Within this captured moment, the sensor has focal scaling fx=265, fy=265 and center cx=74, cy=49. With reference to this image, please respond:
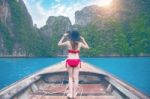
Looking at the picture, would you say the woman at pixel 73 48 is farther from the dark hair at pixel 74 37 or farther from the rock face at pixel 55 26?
the rock face at pixel 55 26

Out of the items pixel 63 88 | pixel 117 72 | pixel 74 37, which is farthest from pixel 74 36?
pixel 117 72

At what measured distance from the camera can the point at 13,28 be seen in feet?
346

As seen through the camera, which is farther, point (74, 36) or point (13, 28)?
point (13, 28)

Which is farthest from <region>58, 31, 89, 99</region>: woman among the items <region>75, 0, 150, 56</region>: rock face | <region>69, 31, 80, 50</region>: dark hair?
<region>75, 0, 150, 56</region>: rock face

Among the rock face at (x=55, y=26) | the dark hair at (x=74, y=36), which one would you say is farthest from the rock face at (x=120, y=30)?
the dark hair at (x=74, y=36)

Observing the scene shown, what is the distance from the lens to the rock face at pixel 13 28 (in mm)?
96250

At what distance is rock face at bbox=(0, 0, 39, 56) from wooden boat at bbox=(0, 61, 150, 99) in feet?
286

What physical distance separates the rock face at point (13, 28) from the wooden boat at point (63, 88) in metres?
87.0

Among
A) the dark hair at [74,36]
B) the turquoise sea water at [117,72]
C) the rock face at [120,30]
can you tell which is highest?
the rock face at [120,30]

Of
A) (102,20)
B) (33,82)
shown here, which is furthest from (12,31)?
(33,82)

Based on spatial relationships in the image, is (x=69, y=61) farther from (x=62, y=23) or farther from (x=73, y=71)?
(x=62, y=23)

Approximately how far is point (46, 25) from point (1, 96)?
13765cm

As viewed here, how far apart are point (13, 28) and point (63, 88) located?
10167 cm

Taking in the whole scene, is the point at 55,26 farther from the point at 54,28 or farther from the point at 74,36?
the point at 74,36
